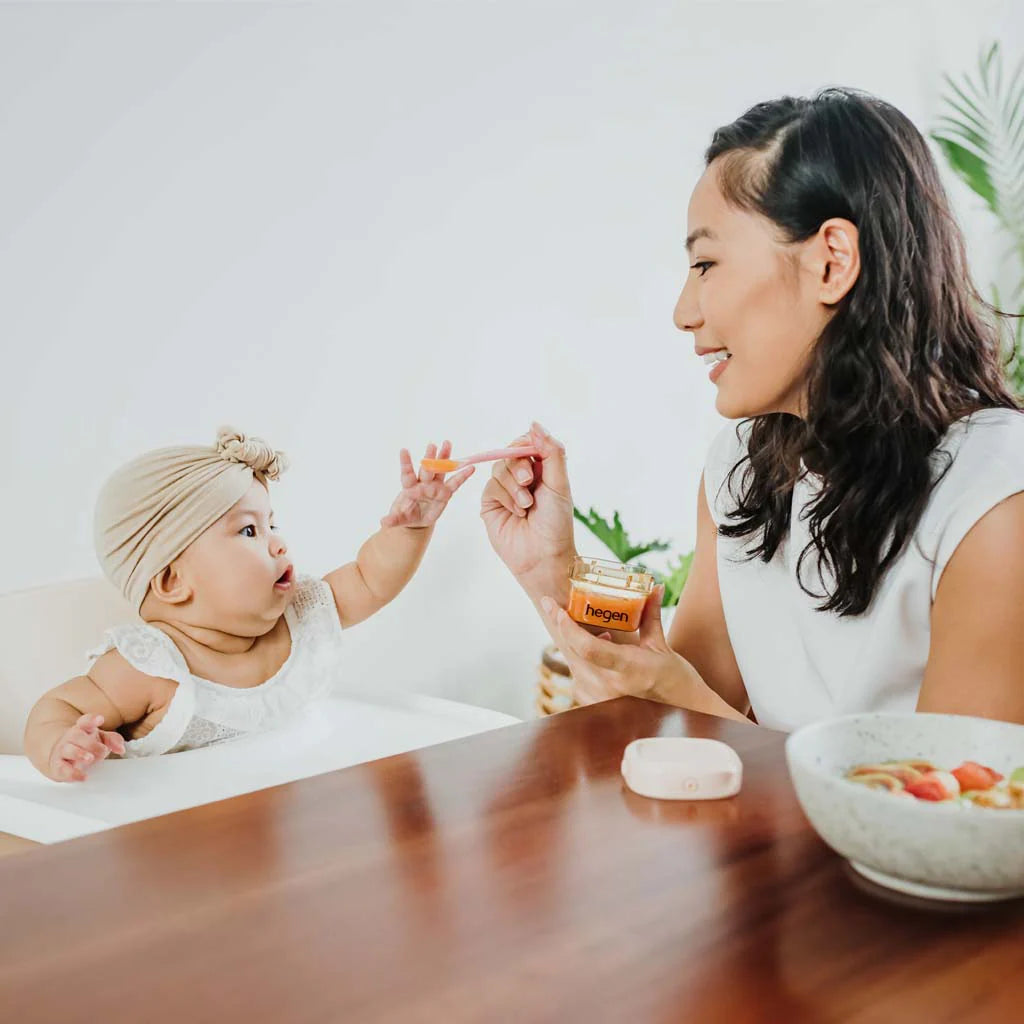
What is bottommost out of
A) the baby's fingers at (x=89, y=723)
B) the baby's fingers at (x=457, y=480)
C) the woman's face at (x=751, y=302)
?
the baby's fingers at (x=89, y=723)

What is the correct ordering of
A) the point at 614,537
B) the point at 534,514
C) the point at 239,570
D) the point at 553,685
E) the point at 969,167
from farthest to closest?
the point at 969,167, the point at 614,537, the point at 553,685, the point at 239,570, the point at 534,514

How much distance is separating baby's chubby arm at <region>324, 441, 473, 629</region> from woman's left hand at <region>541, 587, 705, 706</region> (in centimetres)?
60

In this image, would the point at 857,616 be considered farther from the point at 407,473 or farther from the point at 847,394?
the point at 407,473

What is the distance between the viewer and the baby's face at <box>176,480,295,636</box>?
194 centimetres

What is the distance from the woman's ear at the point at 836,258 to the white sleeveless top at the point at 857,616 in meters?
0.22

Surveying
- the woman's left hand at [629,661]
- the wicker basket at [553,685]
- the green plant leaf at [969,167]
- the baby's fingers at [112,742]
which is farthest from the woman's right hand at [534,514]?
the green plant leaf at [969,167]

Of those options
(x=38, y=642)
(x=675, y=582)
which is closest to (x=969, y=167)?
(x=675, y=582)

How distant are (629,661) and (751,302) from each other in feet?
1.49

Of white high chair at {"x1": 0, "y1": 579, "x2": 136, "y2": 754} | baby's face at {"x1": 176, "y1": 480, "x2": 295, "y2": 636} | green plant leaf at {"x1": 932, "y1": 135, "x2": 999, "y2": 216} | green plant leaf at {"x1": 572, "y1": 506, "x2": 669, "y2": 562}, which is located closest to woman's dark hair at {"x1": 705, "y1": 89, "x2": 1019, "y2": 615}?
baby's face at {"x1": 176, "y1": 480, "x2": 295, "y2": 636}

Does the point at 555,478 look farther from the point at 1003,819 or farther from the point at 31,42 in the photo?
the point at 31,42

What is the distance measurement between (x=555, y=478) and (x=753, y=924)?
970 millimetres

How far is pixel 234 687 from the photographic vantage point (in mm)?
1991

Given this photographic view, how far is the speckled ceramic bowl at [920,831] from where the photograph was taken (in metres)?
0.69

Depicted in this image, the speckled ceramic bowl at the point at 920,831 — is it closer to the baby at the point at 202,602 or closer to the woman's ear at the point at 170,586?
the baby at the point at 202,602
